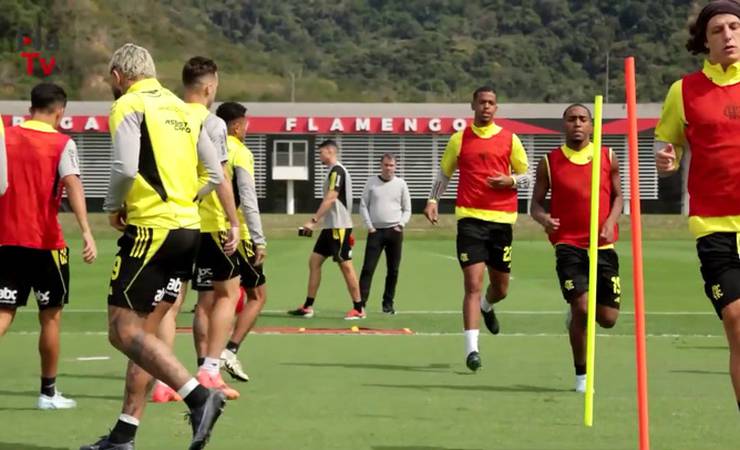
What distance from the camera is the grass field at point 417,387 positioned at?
29.5ft

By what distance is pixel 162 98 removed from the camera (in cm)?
823

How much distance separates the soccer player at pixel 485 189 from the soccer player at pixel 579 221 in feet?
4.66

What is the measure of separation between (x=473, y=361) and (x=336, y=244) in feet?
24.0

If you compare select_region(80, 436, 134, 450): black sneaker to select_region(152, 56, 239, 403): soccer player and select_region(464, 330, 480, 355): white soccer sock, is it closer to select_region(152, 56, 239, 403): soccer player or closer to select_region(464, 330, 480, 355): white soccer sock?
select_region(152, 56, 239, 403): soccer player

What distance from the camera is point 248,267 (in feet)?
38.9

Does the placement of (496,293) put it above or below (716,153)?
below

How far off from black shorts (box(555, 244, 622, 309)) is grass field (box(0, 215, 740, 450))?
0.68 meters

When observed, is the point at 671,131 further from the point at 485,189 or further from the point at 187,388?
the point at 485,189

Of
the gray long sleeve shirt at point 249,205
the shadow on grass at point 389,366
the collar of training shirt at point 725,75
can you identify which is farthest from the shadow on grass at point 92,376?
the collar of training shirt at point 725,75

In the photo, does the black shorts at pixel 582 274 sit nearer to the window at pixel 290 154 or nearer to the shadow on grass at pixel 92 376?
the shadow on grass at pixel 92 376

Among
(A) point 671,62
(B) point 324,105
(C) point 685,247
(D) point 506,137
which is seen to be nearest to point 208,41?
(A) point 671,62

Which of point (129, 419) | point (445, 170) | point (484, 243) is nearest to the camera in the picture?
point (129, 419)

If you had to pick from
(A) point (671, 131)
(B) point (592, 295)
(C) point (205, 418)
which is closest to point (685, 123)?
(A) point (671, 131)

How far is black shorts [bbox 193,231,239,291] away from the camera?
11070 millimetres
